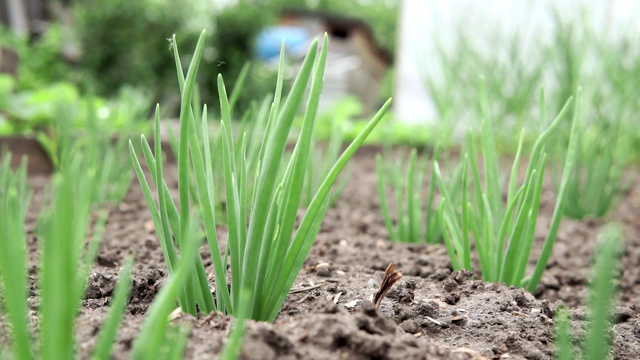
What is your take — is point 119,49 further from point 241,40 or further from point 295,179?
point 295,179

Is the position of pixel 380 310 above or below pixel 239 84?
below

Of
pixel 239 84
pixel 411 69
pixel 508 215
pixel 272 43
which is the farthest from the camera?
pixel 272 43

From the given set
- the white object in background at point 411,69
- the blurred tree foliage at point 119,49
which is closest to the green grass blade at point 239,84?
the white object in background at point 411,69

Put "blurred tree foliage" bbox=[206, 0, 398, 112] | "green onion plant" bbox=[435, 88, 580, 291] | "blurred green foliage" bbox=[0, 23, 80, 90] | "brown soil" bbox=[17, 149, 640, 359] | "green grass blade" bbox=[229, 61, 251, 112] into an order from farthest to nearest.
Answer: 1. "blurred green foliage" bbox=[0, 23, 80, 90]
2. "blurred tree foliage" bbox=[206, 0, 398, 112]
3. "green grass blade" bbox=[229, 61, 251, 112]
4. "green onion plant" bbox=[435, 88, 580, 291]
5. "brown soil" bbox=[17, 149, 640, 359]

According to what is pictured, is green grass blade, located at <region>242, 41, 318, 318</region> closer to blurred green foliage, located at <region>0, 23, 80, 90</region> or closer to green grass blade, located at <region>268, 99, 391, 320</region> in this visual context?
green grass blade, located at <region>268, 99, 391, 320</region>

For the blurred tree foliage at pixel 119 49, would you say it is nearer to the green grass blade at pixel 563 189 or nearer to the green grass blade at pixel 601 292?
the green grass blade at pixel 563 189

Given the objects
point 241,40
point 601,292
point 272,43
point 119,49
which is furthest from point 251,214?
point 272,43

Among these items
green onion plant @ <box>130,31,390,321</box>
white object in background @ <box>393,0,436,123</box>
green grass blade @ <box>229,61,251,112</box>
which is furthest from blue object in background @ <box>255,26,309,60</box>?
green onion plant @ <box>130,31,390,321</box>

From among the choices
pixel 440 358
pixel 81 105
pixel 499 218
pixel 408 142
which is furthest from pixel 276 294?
pixel 408 142
